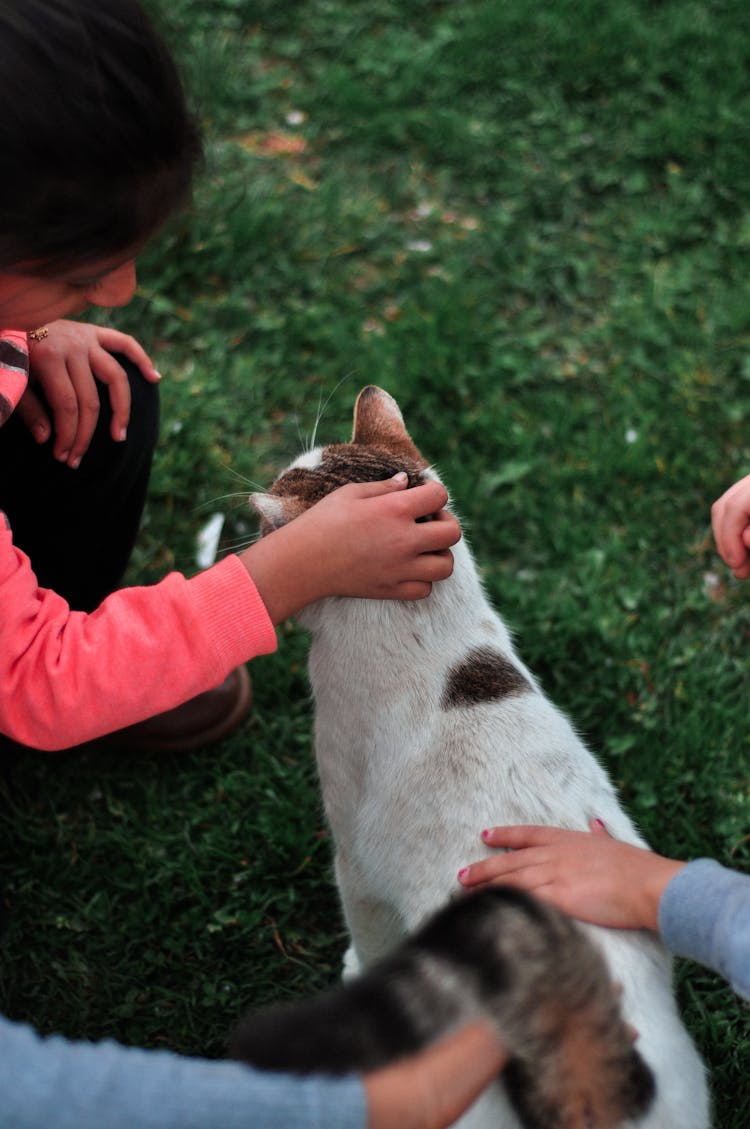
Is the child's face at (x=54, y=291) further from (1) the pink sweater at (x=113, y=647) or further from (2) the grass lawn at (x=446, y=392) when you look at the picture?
(2) the grass lawn at (x=446, y=392)

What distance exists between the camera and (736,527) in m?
1.74

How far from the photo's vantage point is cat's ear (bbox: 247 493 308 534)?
5.74ft

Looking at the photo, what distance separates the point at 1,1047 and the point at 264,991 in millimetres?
1104

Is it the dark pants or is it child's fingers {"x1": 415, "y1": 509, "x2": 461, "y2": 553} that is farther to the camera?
the dark pants

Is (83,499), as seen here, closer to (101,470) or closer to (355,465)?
(101,470)

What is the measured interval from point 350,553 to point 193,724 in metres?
0.87

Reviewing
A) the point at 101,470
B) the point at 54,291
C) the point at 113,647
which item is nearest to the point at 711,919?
the point at 113,647

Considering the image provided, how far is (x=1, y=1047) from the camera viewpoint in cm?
104

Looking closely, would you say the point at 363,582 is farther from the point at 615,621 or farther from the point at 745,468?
the point at 745,468

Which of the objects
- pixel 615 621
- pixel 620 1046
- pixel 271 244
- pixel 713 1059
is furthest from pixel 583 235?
pixel 620 1046

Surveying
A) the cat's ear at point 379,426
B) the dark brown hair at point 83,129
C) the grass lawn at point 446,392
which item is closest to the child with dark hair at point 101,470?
the dark brown hair at point 83,129

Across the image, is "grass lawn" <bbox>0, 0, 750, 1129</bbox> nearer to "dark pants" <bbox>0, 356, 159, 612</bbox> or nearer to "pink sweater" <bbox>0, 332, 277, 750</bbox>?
"dark pants" <bbox>0, 356, 159, 612</bbox>

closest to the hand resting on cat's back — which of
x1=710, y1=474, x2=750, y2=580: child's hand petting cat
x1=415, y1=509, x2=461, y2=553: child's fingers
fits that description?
x1=415, y1=509, x2=461, y2=553: child's fingers

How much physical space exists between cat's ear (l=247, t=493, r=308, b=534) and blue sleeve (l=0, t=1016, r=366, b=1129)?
937 mm
